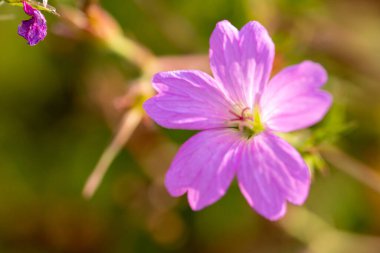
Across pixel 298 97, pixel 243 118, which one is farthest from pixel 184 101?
pixel 298 97

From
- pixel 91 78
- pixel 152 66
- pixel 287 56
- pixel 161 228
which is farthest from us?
pixel 91 78

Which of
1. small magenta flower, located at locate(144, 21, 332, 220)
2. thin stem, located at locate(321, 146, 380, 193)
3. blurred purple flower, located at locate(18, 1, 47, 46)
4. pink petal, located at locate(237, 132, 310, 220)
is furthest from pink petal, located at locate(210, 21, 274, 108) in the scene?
thin stem, located at locate(321, 146, 380, 193)

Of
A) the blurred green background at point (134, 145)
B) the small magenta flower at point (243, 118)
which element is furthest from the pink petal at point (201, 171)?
the blurred green background at point (134, 145)

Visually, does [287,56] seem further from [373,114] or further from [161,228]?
[161,228]

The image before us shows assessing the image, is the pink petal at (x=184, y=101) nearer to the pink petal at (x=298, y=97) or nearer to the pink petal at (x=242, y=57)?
the pink petal at (x=242, y=57)

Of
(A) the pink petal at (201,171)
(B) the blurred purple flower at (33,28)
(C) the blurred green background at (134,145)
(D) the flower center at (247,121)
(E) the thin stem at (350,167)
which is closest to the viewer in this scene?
(B) the blurred purple flower at (33,28)

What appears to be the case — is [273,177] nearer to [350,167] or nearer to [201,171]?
[201,171]

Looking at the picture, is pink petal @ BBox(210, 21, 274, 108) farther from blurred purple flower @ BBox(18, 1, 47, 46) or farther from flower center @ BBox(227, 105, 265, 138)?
blurred purple flower @ BBox(18, 1, 47, 46)

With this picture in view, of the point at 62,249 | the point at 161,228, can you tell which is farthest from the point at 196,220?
the point at 62,249
